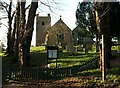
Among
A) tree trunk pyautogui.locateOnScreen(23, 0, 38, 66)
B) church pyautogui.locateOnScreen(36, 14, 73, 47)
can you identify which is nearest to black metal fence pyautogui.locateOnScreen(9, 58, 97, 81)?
tree trunk pyautogui.locateOnScreen(23, 0, 38, 66)

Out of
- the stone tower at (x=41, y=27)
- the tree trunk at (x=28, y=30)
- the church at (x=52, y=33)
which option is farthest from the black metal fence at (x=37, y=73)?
the stone tower at (x=41, y=27)

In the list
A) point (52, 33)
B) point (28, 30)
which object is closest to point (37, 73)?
point (28, 30)

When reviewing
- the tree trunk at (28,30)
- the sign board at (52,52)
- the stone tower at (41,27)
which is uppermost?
the stone tower at (41,27)

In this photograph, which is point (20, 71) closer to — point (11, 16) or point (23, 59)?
point (23, 59)

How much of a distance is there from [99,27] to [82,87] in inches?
216

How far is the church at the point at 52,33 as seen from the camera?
67312 millimetres

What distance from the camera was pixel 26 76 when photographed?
676 inches

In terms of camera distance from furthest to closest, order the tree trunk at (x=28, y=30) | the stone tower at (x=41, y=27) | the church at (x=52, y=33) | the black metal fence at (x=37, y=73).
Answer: the stone tower at (x=41, y=27)
the church at (x=52, y=33)
the tree trunk at (x=28, y=30)
the black metal fence at (x=37, y=73)

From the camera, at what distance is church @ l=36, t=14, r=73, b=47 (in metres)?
67.3

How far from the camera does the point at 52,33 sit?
66.2m

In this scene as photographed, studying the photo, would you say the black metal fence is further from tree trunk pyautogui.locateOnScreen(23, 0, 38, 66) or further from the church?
the church

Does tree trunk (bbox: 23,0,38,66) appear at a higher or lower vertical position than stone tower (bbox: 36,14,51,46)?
lower

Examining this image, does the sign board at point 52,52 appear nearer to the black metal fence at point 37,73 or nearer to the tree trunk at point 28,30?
the tree trunk at point 28,30

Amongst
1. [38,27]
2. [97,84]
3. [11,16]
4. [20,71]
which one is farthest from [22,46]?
[38,27]
